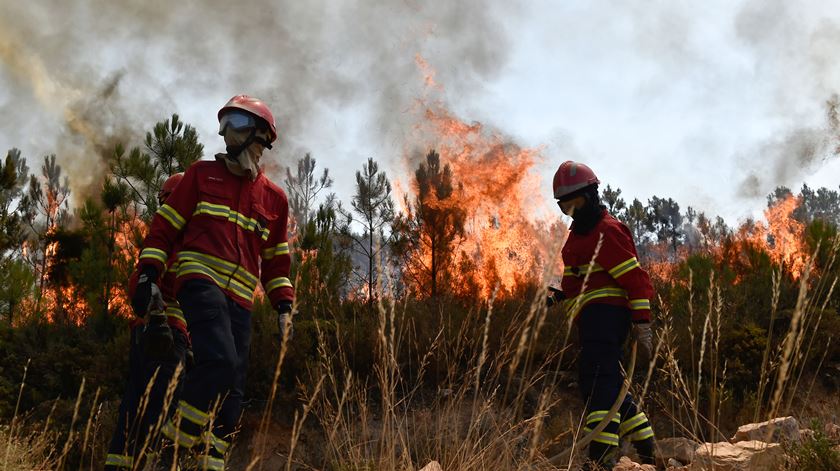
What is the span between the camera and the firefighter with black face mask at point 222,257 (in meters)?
2.56

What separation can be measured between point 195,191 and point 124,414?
1322 mm

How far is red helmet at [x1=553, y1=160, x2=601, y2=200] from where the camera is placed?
3.83 m

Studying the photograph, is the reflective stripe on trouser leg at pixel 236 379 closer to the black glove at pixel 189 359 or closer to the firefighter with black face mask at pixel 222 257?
the firefighter with black face mask at pixel 222 257

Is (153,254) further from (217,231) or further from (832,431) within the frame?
(832,431)

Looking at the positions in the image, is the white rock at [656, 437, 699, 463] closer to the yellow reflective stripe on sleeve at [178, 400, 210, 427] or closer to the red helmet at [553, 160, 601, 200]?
the red helmet at [553, 160, 601, 200]

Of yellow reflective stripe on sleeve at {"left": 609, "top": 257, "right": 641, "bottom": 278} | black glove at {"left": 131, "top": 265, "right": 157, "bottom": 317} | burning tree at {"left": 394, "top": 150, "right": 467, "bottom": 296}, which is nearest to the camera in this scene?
black glove at {"left": 131, "top": 265, "right": 157, "bottom": 317}

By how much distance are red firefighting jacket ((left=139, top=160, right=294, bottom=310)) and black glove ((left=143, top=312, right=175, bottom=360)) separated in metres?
0.25

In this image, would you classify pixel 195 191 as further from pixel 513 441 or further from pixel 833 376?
pixel 833 376

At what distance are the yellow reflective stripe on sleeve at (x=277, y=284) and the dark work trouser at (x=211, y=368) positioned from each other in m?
0.33

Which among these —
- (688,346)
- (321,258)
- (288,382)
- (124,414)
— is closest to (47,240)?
(321,258)

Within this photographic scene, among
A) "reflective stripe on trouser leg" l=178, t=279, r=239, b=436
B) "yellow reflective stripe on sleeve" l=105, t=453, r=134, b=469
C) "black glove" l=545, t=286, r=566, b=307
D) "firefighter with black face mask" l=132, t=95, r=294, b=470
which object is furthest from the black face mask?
"yellow reflective stripe on sleeve" l=105, t=453, r=134, b=469

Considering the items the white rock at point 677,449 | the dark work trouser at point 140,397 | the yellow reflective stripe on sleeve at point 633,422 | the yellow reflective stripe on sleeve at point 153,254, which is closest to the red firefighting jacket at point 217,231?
the yellow reflective stripe on sleeve at point 153,254

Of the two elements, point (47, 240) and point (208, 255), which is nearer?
point (208, 255)

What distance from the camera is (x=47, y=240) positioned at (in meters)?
13.1
